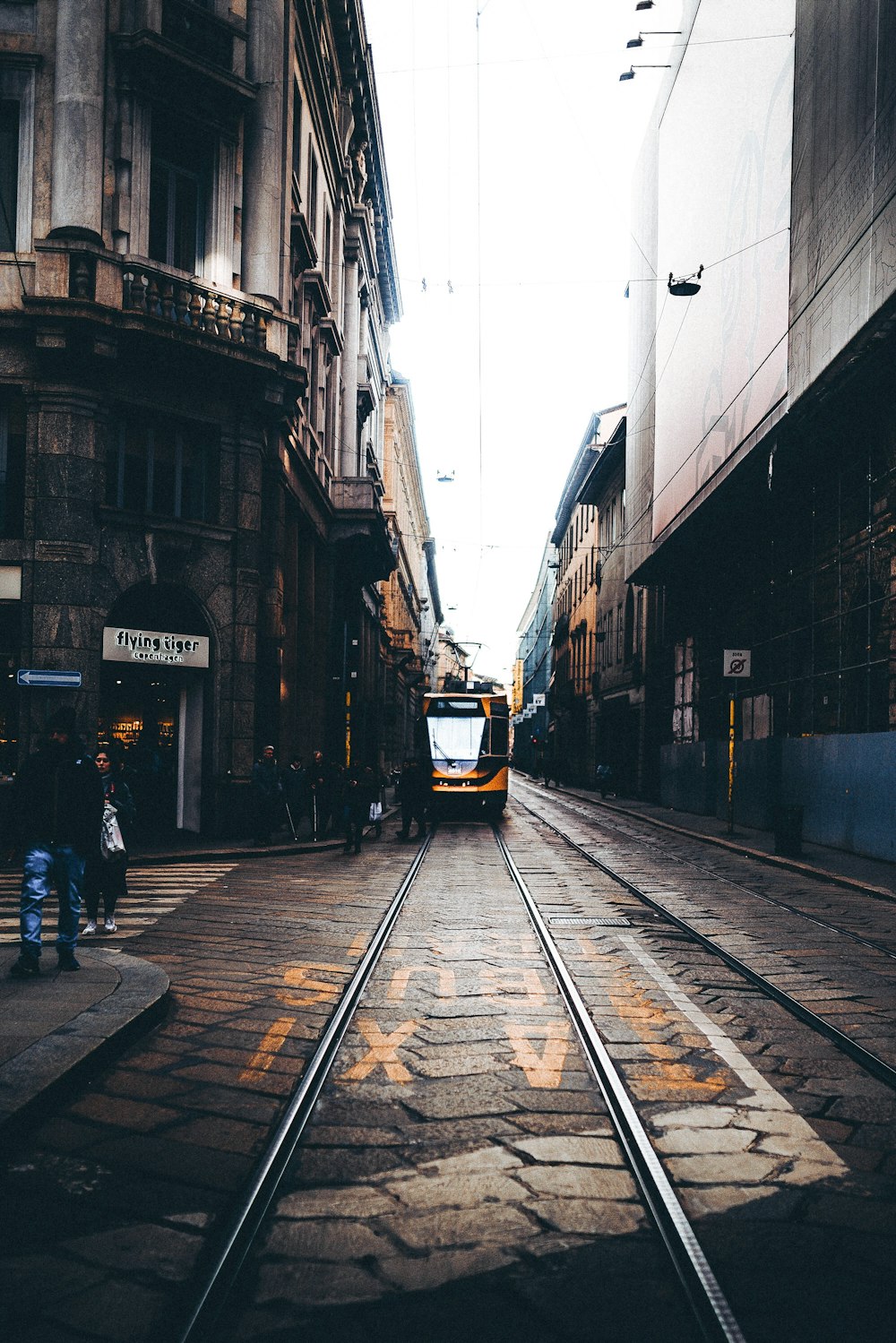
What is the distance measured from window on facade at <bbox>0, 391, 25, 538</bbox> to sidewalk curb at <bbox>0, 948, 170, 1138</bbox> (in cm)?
1171

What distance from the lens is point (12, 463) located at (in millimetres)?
18016

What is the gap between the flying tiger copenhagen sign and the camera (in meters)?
18.5

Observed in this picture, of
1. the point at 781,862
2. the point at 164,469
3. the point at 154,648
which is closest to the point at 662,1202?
the point at 781,862

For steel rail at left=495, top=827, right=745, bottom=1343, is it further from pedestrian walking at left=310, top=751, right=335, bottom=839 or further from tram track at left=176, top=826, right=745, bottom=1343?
pedestrian walking at left=310, top=751, right=335, bottom=839

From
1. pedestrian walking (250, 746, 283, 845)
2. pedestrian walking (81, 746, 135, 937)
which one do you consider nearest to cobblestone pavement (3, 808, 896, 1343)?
pedestrian walking (81, 746, 135, 937)

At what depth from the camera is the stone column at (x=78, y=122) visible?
1791cm

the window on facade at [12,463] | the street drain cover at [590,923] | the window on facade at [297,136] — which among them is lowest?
the street drain cover at [590,923]

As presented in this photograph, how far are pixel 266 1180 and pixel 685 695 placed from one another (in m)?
31.3

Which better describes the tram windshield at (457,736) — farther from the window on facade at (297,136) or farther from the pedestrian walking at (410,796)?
the window on facade at (297,136)

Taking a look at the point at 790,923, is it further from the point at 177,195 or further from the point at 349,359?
the point at 349,359

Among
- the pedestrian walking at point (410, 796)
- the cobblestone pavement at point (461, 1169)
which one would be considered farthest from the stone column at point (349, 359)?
the cobblestone pavement at point (461, 1169)

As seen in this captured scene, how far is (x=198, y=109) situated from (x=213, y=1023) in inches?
684

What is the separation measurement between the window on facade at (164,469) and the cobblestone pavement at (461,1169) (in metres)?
12.3

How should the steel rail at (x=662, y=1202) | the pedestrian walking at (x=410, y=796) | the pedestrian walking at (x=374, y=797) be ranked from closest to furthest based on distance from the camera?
the steel rail at (x=662, y=1202), the pedestrian walking at (x=374, y=797), the pedestrian walking at (x=410, y=796)
